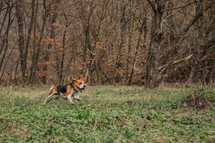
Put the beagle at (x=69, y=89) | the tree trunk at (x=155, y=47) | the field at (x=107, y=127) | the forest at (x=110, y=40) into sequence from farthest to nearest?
the forest at (x=110, y=40)
the tree trunk at (x=155, y=47)
the beagle at (x=69, y=89)
the field at (x=107, y=127)

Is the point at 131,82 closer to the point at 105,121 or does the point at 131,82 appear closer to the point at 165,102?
the point at 165,102

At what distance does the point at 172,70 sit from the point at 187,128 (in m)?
18.7

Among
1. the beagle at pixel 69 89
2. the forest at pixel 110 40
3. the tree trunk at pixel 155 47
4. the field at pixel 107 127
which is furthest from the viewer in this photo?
the forest at pixel 110 40

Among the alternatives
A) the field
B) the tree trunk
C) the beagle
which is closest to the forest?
the tree trunk

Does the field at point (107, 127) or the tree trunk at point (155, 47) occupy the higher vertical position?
the tree trunk at point (155, 47)

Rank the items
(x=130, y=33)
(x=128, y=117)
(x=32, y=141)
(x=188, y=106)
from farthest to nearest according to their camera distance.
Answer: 1. (x=130, y=33)
2. (x=188, y=106)
3. (x=128, y=117)
4. (x=32, y=141)

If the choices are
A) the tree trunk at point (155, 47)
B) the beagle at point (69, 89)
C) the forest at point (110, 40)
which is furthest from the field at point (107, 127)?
the forest at point (110, 40)

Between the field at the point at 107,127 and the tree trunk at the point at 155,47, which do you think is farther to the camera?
the tree trunk at the point at 155,47

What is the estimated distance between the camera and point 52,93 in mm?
10555

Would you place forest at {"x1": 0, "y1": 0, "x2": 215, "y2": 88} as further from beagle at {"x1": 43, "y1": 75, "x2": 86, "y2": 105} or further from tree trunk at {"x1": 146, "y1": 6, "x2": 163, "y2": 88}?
beagle at {"x1": 43, "y1": 75, "x2": 86, "y2": 105}

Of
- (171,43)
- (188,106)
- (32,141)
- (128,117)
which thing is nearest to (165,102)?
(188,106)

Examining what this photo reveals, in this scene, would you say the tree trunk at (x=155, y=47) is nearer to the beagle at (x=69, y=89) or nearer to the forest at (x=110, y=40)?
the beagle at (x=69, y=89)

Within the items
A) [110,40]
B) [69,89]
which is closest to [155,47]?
[69,89]

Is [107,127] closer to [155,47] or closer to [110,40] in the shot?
[155,47]
